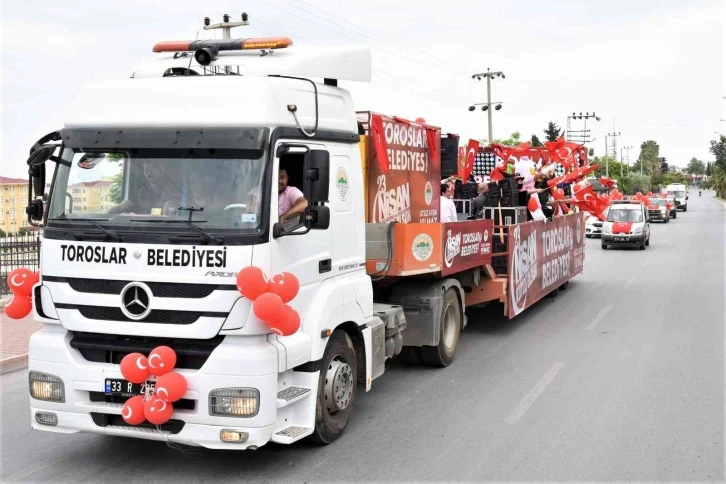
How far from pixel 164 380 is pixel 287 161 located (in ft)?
5.99

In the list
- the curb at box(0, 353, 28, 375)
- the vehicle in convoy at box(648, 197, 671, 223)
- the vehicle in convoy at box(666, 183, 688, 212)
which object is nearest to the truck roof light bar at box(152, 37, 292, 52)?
the curb at box(0, 353, 28, 375)

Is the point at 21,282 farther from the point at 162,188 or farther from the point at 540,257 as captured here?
the point at 540,257

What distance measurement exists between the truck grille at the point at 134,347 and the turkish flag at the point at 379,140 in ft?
12.8

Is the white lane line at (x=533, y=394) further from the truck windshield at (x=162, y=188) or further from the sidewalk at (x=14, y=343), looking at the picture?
the sidewalk at (x=14, y=343)

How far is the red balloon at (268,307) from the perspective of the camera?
4.83 meters

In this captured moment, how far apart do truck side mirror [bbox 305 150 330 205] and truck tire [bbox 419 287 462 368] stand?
3.77m

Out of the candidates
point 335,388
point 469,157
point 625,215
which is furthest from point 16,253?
point 625,215

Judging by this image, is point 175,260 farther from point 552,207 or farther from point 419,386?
point 552,207

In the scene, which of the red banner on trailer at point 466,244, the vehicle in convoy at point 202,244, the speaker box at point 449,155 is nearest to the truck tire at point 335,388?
the vehicle in convoy at point 202,244

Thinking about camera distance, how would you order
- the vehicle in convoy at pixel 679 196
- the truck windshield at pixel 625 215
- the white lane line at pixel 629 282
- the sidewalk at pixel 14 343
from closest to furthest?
the sidewalk at pixel 14 343
the white lane line at pixel 629 282
the truck windshield at pixel 625 215
the vehicle in convoy at pixel 679 196

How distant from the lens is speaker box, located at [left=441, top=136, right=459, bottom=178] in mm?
10547

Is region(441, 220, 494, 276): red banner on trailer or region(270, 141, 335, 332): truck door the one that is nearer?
region(270, 141, 335, 332): truck door

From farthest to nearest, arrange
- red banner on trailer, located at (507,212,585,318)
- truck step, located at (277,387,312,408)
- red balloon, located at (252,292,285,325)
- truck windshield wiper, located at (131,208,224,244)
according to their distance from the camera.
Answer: red banner on trailer, located at (507,212,585,318) < truck step, located at (277,387,312,408) < truck windshield wiper, located at (131,208,224,244) < red balloon, located at (252,292,285,325)

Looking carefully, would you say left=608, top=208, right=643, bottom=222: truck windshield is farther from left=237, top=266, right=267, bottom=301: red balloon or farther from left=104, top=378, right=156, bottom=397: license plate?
left=104, top=378, right=156, bottom=397: license plate
